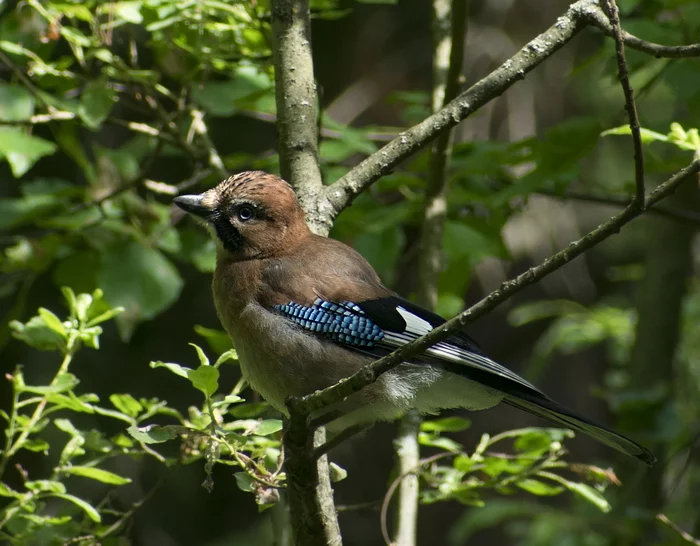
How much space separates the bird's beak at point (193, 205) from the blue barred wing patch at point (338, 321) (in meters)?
0.58

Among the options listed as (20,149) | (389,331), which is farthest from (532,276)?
(20,149)

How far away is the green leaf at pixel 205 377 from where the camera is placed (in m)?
2.38

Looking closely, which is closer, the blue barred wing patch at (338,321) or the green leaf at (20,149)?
the blue barred wing patch at (338,321)

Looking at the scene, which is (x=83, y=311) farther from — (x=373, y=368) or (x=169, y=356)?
(x=169, y=356)

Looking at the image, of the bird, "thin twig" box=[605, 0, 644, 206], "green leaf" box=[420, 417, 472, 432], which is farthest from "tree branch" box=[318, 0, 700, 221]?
"green leaf" box=[420, 417, 472, 432]

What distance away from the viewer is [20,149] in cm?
338

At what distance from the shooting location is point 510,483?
3115 millimetres

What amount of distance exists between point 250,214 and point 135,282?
559 mm

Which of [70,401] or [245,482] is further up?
[70,401]

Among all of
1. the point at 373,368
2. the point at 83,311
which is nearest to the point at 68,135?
the point at 83,311

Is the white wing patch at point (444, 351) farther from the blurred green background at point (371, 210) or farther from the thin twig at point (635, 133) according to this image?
the thin twig at point (635, 133)

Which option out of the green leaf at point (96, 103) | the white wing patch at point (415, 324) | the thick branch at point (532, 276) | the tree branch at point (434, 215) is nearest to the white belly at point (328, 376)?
the white wing patch at point (415, 324)

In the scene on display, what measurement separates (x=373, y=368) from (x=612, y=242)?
5.96m

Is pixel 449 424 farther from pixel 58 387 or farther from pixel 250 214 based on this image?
pixel 58 387
